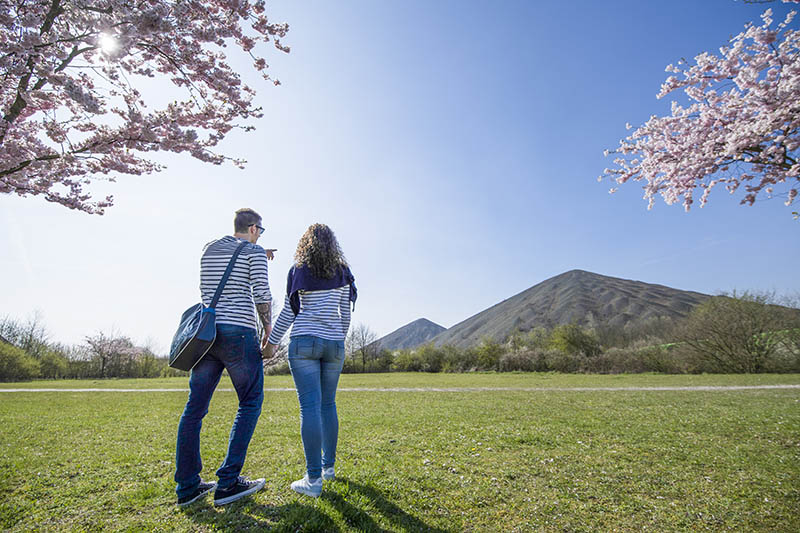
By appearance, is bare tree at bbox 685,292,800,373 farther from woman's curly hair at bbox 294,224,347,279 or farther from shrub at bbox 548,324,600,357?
woman's curly hair at bbox 294,224,347,279

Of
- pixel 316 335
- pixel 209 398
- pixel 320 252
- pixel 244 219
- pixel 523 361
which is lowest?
pixel 523 361

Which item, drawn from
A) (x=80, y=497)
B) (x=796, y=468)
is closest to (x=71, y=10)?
(x=80, y=497)

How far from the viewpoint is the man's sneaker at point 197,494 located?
10.6 ft

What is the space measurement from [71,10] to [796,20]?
461 inches

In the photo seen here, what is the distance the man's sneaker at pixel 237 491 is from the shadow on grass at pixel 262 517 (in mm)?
55

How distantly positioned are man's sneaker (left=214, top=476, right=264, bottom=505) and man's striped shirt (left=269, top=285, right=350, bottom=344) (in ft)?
4.43

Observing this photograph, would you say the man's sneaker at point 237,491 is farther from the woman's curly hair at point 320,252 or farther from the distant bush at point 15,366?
the distant bush at point 15,366

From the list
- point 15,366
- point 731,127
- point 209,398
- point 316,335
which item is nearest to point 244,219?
point 316,335

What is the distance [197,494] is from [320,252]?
2.57 m

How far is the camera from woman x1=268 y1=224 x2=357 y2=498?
341cm

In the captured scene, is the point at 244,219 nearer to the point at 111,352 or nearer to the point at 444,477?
the point at 444,477

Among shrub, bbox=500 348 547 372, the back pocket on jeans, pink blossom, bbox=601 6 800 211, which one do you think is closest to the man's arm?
the back pocket on jeans

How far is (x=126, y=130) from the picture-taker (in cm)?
709

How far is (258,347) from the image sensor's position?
11.2 ft
